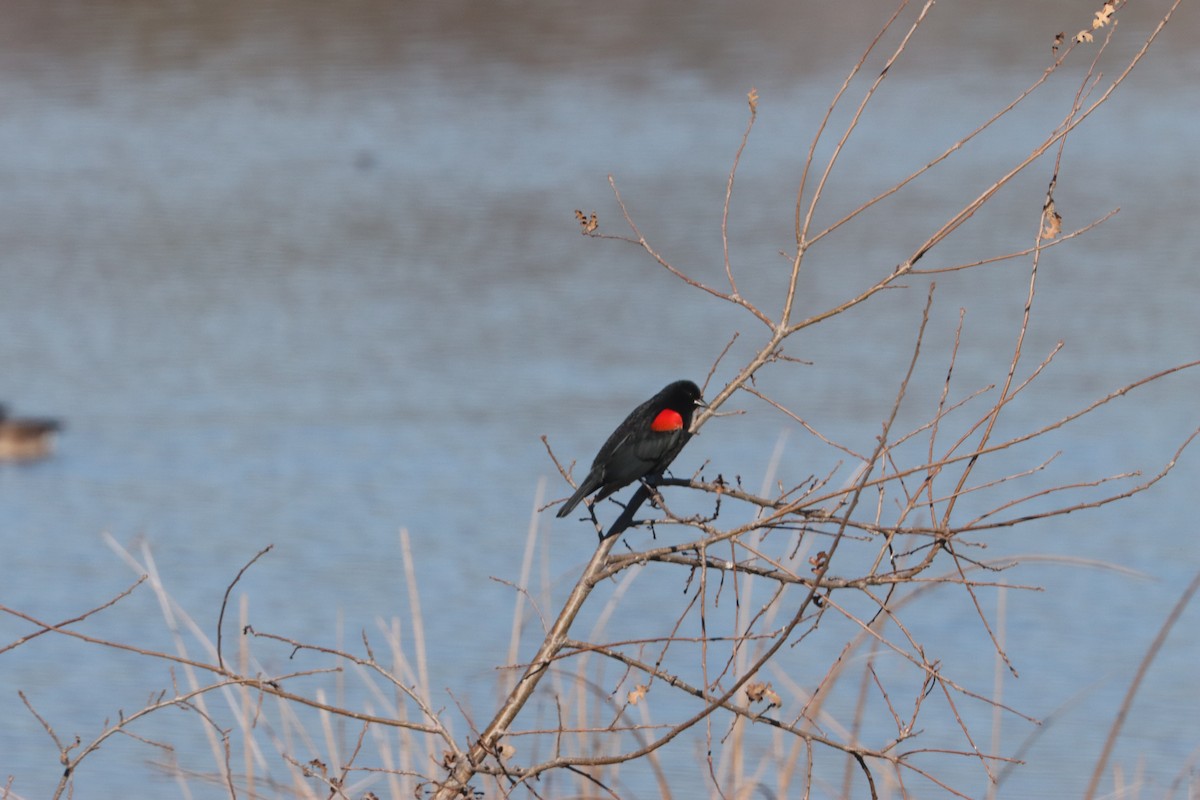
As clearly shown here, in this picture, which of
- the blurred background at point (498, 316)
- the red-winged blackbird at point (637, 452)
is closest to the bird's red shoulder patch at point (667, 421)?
the red-winged blackbird at point (637, 452)

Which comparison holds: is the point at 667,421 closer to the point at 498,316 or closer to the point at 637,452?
the point at 637,452

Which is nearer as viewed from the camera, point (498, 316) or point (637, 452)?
point (637, 452)

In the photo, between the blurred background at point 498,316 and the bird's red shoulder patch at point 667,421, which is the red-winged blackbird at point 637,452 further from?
the blurred background at point 498,316

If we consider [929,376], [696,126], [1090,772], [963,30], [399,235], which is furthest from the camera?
[963,30]

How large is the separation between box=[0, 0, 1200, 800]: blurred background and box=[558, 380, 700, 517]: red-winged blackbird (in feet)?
2.45

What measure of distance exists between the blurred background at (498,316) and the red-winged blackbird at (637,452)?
0.75 m

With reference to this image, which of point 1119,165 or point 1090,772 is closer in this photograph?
point 1090,772

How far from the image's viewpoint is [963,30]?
77.0ft

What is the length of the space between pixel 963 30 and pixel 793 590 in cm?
1788

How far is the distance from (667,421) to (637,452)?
0.11 metres

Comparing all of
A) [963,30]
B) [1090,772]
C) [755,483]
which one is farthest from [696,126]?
[1090,772]

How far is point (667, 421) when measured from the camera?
330 centimetres

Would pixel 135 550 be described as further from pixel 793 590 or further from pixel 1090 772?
pixel 1090 772

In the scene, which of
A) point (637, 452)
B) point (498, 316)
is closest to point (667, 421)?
point (637, 452)
